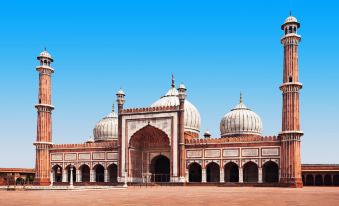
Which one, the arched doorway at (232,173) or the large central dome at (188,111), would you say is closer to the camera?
the arched doorway at (232,173)

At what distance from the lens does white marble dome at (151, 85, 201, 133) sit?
46.8 metres

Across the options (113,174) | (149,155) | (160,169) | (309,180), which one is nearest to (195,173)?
(160,169)

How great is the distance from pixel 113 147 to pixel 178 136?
772 centimetres

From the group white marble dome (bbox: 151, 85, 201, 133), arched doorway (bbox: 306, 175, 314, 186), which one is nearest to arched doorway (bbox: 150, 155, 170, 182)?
white marble dome (bbox: 151, 85, 201, 133)

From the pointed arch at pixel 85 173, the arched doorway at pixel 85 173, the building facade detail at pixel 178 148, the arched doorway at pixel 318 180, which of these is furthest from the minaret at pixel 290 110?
the arched doorway at pixel 85 173

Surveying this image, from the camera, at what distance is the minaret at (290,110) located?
35750mm

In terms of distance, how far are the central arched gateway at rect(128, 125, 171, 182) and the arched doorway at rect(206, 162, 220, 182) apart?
159 inches

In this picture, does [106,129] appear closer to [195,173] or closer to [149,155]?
[149,155]

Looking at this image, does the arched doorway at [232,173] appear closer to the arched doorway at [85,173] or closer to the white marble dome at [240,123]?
the white marble dome at [240,123]

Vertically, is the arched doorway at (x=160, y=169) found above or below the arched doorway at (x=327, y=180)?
above

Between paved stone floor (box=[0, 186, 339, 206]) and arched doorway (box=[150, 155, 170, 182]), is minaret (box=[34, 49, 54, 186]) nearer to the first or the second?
arched doorway (box=[150, 155, 170, 182])

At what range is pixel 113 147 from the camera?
44125 millimetres

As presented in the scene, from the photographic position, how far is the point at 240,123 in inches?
1777

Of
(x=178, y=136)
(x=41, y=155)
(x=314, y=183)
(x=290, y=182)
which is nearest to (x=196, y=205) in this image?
(x=290, y=182)
